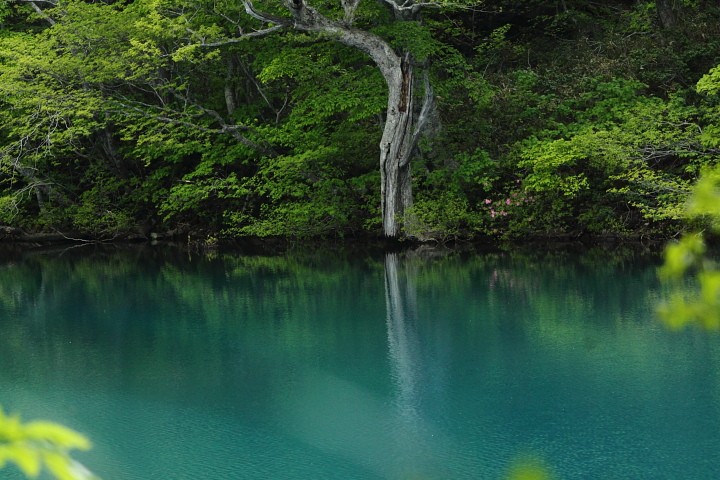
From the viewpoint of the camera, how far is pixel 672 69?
1599 centimetres

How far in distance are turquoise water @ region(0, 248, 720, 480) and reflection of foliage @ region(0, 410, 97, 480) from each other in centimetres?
419

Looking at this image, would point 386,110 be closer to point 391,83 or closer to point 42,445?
point 391,83

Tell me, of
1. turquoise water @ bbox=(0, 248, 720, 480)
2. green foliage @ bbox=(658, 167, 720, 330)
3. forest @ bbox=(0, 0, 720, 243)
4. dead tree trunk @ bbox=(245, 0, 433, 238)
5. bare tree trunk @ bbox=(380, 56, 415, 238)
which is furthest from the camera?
bare tree trunk @ bbox=(380, 56, 415, 238)

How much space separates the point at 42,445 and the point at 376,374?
6.50m

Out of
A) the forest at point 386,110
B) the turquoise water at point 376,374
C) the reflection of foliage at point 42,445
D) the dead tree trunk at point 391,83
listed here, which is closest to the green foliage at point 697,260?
the reflection of foliage at point 42,445

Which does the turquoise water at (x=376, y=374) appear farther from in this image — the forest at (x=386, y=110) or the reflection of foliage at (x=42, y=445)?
the reflection of foliage at (x=42, y=445)

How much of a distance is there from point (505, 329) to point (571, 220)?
7.47 metres

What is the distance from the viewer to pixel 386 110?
17344mm

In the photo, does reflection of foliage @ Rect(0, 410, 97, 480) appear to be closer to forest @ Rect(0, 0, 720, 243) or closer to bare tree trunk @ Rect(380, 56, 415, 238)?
forest @ Rect(0, 0, 720, 243)

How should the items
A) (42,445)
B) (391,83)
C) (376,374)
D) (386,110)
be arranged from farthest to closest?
(386,110) → (391,83) → (376,374) → (42,445)

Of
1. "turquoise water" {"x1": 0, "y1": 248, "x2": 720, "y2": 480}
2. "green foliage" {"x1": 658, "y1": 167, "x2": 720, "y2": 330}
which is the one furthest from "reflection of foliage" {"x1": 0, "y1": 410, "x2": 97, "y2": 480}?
"turquoise water" {"x1": 0, "y1": 248, "x2": 720, "y2": 480}

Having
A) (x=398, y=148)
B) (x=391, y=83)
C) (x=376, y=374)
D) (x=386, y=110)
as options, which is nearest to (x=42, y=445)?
(x=376, y=374)

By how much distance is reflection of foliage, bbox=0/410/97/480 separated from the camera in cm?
116

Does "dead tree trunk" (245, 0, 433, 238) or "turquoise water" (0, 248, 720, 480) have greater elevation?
"dead tree trunk" (245, 0, 433, 238)
